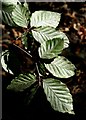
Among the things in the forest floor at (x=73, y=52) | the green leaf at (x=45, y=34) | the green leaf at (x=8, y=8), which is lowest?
the forest floor at (x=73, y=52)

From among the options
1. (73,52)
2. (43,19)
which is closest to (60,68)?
(43,19)

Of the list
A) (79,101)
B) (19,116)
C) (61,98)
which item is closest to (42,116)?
(19,116)

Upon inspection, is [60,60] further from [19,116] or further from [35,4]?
[35,4]

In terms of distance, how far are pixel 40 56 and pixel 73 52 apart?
1788 mm

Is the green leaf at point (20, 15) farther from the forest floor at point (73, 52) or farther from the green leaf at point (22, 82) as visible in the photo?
the forest floor at point (73, 52)

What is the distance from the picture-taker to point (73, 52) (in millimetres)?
2619

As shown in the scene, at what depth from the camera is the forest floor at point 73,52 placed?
2188mm

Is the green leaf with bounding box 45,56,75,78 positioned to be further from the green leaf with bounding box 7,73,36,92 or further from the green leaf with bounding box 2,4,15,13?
the green leaf with bounding box 2,4,15,13

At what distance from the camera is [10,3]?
34.4 inches

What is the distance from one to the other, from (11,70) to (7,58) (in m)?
0.04

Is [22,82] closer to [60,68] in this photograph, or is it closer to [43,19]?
[60,68]

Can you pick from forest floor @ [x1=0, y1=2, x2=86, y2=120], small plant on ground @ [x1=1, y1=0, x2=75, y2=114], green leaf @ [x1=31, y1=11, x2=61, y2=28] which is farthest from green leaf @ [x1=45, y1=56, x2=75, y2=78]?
forest floor @ [x1=0, y1=2, x2=86, y2=120]

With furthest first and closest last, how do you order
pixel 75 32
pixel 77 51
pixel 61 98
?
pixel 75 32 → pixel 77 51 → pixel 61 98

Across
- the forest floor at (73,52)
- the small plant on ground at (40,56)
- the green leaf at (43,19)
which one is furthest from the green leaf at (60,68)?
the forest floor at (73,52)
